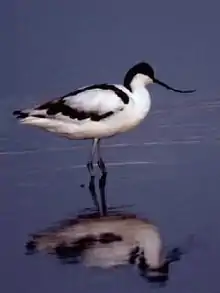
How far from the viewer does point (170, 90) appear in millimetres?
2490

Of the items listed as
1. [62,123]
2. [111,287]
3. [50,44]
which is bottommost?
[111,287]

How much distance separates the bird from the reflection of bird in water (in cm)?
29

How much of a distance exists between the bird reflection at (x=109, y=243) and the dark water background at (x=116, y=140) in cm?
3

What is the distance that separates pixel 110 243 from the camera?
1.74m

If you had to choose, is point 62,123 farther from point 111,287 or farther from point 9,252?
point 111,287

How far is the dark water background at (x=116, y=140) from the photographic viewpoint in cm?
166

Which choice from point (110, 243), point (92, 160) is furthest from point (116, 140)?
point (110, 243)

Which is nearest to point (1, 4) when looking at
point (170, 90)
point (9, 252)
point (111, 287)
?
point (170, 90)

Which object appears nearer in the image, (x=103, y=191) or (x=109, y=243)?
(x=109, y=243)

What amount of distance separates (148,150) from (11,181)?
0.39m

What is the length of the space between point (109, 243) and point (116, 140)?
70 centimetres

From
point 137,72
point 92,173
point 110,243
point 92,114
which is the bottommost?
point 110,243

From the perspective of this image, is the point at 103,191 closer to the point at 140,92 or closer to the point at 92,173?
the point at 92,173

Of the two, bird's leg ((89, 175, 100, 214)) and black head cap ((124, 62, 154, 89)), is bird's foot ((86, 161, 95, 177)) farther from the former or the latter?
black head cap ((124, 62, 154, 89))
